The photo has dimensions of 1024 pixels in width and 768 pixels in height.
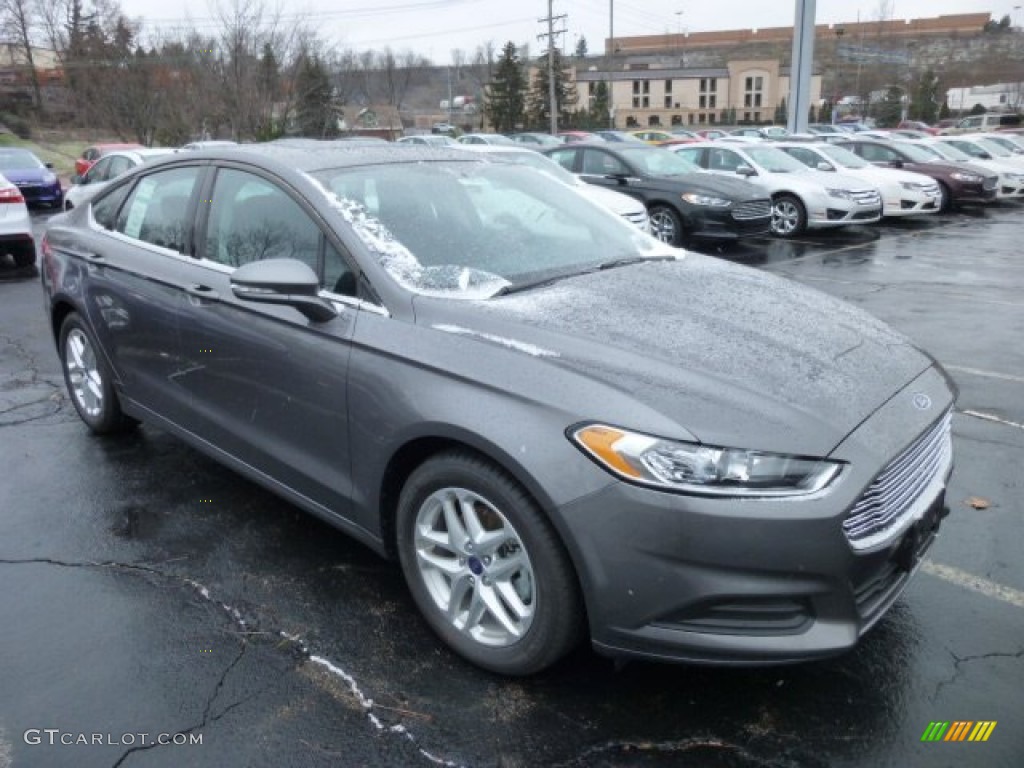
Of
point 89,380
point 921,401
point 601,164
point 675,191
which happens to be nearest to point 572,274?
point 921,401

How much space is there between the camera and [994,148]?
72.0ft

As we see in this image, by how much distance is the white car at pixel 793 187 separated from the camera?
13.7 meters

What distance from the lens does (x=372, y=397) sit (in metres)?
2.82

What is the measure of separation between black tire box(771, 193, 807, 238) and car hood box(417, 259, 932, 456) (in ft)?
37.2

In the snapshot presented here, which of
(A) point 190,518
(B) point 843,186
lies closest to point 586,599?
(A) point 190,518

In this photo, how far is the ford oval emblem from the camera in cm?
266

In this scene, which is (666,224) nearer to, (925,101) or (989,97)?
(925,101)

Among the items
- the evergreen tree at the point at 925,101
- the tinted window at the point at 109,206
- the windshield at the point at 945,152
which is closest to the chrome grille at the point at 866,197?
the windshield at the point at 945,152

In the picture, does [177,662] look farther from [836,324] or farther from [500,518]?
[836,324]

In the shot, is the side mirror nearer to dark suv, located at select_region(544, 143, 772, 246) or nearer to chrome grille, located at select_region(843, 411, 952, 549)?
chrome grille, located at select_region(843, 411, 952, 549)

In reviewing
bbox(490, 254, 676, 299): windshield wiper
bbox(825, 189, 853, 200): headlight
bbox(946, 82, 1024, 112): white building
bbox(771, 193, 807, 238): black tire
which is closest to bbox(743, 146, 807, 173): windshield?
bbox(771, 193, 807, 238): black tire

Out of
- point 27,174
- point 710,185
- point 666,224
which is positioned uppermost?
point 27,174

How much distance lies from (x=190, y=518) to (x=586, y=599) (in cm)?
225

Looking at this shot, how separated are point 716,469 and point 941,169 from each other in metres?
18.0
